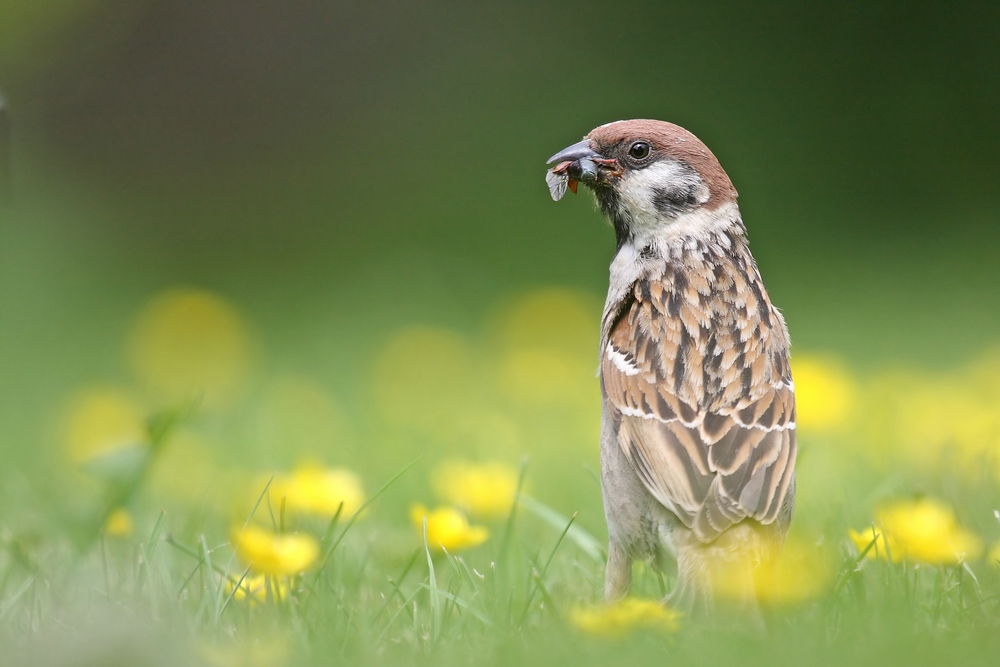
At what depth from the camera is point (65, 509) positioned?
4.11m

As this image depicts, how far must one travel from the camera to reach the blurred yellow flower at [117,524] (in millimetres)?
3528

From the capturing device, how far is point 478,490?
3936 millimetres

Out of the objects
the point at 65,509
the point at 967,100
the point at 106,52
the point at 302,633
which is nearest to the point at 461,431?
the point at 65,509

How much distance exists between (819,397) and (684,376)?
1844 millimetres

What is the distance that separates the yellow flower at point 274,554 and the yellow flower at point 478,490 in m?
0.97

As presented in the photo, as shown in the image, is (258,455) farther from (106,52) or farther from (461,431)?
(106,52)

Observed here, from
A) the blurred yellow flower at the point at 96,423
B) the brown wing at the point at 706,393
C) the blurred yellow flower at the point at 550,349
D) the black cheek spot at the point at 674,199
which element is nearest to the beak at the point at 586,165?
the black cheek spot at the point at 674,199

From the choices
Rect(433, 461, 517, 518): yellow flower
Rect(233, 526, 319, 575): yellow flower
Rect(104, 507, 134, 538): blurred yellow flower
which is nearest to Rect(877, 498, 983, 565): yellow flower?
Rect(433, 461, 517, 518): yellow flower

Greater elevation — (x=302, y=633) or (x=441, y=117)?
(x=441, y=117)

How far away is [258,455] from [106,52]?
5.92 m

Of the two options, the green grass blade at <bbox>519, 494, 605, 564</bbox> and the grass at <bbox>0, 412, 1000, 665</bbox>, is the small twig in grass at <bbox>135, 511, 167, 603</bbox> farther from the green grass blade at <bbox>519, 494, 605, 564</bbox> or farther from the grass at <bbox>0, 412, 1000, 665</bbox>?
the green grass blade at <bbox>519, 494, 605, 564</bbox>

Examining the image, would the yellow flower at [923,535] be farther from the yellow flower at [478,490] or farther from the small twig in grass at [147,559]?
the small twig in grass at [147,559]

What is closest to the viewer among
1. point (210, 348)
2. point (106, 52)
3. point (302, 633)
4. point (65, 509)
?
point (302, 633)

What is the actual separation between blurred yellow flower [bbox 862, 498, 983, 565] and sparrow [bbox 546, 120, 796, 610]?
0.30 meters
